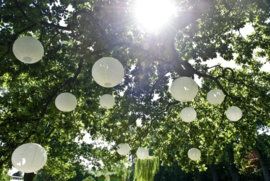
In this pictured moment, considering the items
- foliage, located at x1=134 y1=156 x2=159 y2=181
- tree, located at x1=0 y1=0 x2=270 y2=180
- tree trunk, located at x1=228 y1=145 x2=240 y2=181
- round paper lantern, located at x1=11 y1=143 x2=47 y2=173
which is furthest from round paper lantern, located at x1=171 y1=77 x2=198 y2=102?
tree trunk, located at x1=228 y1=145 x2=240 y2=181

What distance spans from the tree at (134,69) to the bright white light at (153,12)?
20 centimetres

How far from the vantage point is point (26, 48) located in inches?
136

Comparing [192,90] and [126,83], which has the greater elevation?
[126,83]

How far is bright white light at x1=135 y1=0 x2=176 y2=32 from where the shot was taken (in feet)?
17.4

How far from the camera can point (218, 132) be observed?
786 centimetres

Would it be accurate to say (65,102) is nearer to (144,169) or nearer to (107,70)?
(107,70)

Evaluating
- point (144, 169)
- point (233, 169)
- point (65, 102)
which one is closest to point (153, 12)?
point (65, 102)

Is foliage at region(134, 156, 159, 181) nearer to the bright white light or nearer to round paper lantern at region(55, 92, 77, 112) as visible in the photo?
round paper lantern at region(55, 92, 77, 112)

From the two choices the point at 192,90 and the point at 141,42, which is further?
the point at 141,42

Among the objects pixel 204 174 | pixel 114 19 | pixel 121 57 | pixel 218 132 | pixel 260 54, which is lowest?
pixel 204 174

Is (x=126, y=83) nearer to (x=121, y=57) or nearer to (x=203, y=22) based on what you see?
(x=121, y=57)

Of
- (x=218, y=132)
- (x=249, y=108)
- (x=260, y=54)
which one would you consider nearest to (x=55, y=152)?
(x=218, y=132)

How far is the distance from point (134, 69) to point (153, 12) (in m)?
1.96

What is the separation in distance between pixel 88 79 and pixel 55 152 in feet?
28.3
